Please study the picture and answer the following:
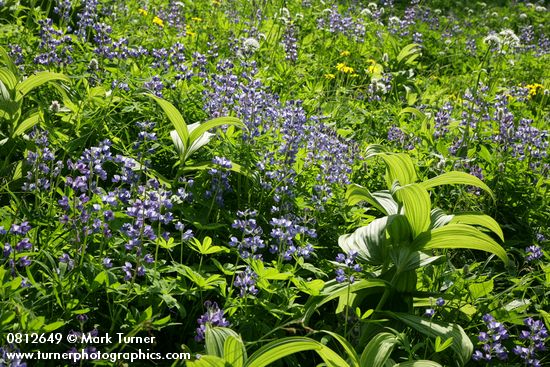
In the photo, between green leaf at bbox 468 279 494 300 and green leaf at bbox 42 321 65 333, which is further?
green leaf at bbox 468 279 494 300

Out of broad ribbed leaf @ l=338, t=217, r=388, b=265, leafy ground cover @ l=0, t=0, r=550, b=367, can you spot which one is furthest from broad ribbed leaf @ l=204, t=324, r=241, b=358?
broad ribbed leaf @ l=338, t=217, r=388, b=265

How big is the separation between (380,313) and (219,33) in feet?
11.0

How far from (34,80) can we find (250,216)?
1.25m

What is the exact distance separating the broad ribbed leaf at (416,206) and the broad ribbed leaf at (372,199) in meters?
0.18

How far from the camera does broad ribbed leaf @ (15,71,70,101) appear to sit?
3168mm

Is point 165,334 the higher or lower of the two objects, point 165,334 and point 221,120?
the lower

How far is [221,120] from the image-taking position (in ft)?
9.98

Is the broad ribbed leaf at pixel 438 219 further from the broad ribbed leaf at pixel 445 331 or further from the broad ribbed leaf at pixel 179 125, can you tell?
the broad ribbed leaf at pixel 179 125

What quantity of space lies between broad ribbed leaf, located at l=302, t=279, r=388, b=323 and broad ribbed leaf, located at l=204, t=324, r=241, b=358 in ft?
1.43

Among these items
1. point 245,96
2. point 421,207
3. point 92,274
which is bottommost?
point 92,274

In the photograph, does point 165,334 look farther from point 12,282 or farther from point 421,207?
point 421,207

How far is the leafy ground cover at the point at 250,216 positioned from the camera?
7.56 feet

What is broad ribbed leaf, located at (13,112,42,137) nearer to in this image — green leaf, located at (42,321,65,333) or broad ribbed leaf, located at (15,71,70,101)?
broad ribbed leaf, located at (15,71,70,101)

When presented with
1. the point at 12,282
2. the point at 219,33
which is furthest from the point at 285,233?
the point at 219,33
